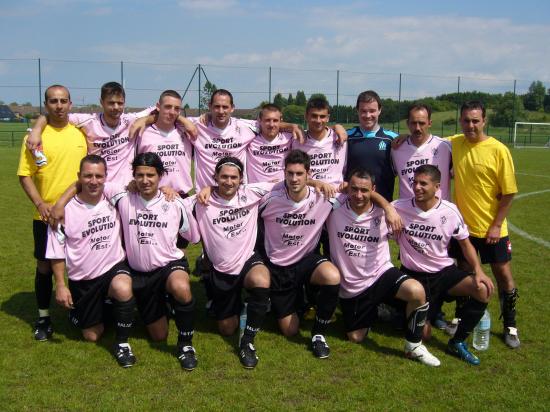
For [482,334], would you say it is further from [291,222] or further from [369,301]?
[291,222]

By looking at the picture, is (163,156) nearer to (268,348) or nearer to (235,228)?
(235,228)

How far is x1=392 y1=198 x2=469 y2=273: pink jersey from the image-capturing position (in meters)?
4.16

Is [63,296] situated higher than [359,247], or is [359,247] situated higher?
[359,247]

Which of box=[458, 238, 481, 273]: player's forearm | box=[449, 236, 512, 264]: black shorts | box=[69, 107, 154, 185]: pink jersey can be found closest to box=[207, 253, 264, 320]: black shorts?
box=[69, 107, 154, 185]: pink jersey

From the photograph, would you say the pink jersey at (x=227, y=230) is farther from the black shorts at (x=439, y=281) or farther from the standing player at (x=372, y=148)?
the black shorts at (x=439, y=281)

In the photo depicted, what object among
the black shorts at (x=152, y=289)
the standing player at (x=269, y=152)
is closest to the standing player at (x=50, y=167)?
the black shorts at (x=152, y=289)

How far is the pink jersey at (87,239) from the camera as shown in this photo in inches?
163

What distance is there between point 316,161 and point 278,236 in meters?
0.89

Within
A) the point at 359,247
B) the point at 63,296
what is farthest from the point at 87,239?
the point at 359,247

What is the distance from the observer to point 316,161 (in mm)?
4961

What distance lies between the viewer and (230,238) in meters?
4.39

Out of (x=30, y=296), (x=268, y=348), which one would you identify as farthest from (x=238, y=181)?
(x=30, y=296)

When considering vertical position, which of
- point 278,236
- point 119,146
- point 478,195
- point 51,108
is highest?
point 51,108

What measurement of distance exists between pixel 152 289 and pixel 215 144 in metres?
1.61
